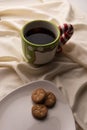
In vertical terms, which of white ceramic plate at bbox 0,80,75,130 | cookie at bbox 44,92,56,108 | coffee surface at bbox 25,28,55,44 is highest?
coffee surface at bbox 25,28,55,44

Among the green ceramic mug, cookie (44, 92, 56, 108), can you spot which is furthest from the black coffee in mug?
cookie (44, 92, 56, 108)

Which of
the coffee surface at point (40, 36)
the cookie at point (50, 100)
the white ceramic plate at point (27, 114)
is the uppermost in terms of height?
the coffee surface at point (40, 36)

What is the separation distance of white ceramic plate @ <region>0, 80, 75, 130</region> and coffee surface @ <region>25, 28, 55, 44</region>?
3.2 inches

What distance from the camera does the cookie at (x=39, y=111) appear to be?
41 centimetres

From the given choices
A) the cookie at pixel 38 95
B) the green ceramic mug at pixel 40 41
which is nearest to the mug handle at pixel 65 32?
the green ceramic mug at pixel 40 41

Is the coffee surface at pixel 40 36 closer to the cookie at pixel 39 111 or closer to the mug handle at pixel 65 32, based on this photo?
the mug handle at pixel 65 32

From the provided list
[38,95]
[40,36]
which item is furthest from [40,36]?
[38,95]

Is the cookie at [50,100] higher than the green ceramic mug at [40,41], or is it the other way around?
the green ceramic mug at [40,41]

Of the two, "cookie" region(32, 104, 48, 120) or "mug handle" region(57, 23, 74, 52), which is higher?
"mug handle" region(57, 23, 74, 52)

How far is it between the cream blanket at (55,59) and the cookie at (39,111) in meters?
0.06

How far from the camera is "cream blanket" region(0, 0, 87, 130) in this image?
1.51 ft

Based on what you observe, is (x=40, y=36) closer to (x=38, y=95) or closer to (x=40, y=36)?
(x=40, y=36)

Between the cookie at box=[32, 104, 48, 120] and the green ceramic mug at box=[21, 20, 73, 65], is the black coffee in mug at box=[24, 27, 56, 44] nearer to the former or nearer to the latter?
the green ceramic mug at box=[21, 20, 73, 65]

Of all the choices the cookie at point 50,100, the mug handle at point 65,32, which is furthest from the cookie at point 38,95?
the mug handle at point 65,32
